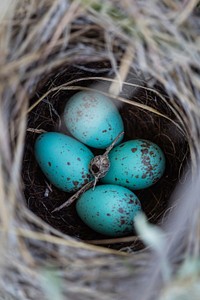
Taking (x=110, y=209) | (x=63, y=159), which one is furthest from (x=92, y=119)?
(x=110, y=209)

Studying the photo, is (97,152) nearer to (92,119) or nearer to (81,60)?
(92,119)

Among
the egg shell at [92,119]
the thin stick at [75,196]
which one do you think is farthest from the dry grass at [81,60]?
the thin stick at [75,196]

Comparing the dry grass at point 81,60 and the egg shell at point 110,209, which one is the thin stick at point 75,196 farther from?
the dry grass at point 81,60

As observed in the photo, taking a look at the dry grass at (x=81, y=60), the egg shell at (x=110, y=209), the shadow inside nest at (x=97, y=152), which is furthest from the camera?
the shadow inside nest at (x=97, y=152)

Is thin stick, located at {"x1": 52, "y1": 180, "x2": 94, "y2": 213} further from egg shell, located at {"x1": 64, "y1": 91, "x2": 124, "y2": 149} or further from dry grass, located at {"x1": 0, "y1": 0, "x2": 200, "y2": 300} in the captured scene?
dry grass, located at {"x1": 0, "y1": 0, "x2": 200, "y2": 300}

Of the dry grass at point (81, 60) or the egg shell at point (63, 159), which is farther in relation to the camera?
the egg shell at point (63, 159)

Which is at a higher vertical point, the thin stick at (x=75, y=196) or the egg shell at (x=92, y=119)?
the egg shell at (x=92, y=119)
